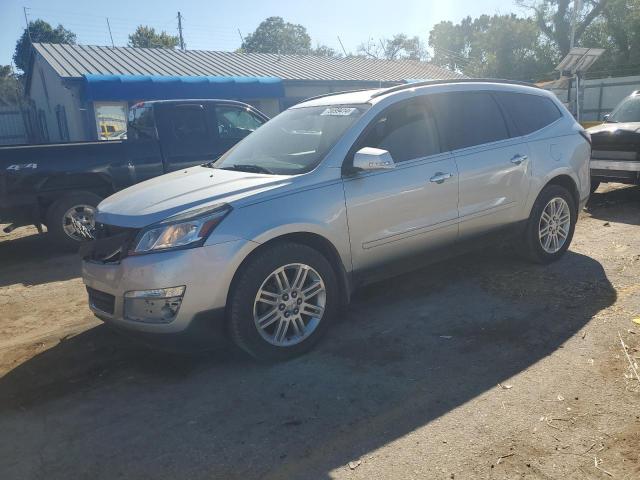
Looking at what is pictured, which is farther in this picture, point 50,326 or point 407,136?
point 50,326

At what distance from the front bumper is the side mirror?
3.36 feet

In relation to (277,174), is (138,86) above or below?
above

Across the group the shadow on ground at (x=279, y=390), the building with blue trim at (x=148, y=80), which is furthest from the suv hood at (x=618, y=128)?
the building with blue trim at (x=148, y=80)

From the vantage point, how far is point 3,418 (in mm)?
3236

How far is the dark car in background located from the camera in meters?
8.19

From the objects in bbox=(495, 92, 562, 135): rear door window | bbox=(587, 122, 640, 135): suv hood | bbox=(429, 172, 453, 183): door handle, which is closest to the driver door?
bbox=(429, 172, 453, 183): door handle

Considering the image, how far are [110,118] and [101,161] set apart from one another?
12.9 m

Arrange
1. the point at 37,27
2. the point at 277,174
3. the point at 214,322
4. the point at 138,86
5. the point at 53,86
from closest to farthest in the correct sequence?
the point at 214,322 < the point at 277,174 < the point at 138,86 < the point at 53,86 < the point at 37,27

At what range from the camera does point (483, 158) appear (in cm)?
476

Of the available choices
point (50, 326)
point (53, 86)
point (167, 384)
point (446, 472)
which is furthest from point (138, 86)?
point (446, 472)

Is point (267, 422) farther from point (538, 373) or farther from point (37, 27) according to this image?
point (37, 27)

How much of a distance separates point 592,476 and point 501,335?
5.05ft

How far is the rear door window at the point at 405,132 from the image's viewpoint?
13.9ft

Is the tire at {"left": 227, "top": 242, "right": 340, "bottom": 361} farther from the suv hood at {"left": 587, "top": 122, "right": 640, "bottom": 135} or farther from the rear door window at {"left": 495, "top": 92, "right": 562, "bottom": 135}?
the suv hood at {"left": 587, "top": 122, "right": 640, "bottom": 135}
